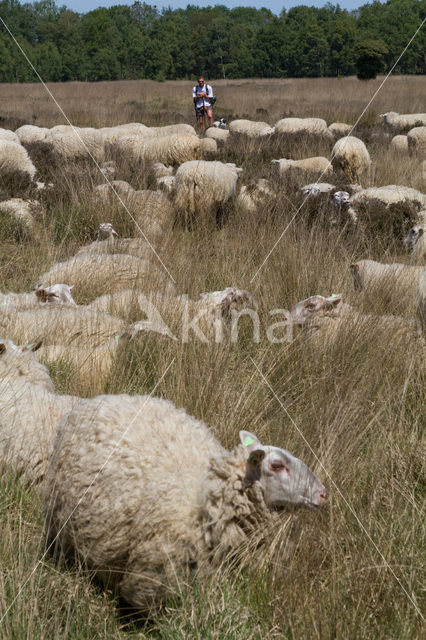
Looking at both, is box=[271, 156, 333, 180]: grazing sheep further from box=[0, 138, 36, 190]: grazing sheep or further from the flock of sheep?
box=[0, 138, 36, 190]: grazing sheep

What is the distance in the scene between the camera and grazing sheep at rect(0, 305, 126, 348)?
482 centimetres

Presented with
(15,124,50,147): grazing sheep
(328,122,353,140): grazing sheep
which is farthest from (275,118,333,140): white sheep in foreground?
(15,124,50,147): grazing sheep

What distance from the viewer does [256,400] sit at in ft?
12.6

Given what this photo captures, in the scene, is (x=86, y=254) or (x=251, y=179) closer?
(x=86, y=254)

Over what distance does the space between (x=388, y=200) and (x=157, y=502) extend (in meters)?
7.09

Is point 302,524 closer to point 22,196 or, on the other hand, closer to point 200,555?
point 200,555

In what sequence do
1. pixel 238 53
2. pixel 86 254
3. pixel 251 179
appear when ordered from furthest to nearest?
pixel 238 53 → pixel 251 179 → pixel 86 254

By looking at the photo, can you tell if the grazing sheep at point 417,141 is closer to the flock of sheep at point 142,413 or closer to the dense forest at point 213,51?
the flock of sheep at point 142,413

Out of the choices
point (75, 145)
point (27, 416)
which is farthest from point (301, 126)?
point (27, 416)

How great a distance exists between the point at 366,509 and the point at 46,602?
1.39m

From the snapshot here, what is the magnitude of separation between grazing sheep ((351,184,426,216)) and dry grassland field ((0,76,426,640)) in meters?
0.05

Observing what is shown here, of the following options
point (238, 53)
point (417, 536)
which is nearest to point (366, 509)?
point (417, 536)

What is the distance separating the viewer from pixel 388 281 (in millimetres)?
5652

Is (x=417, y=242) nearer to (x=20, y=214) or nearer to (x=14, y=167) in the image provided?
(x=20, y=214)
